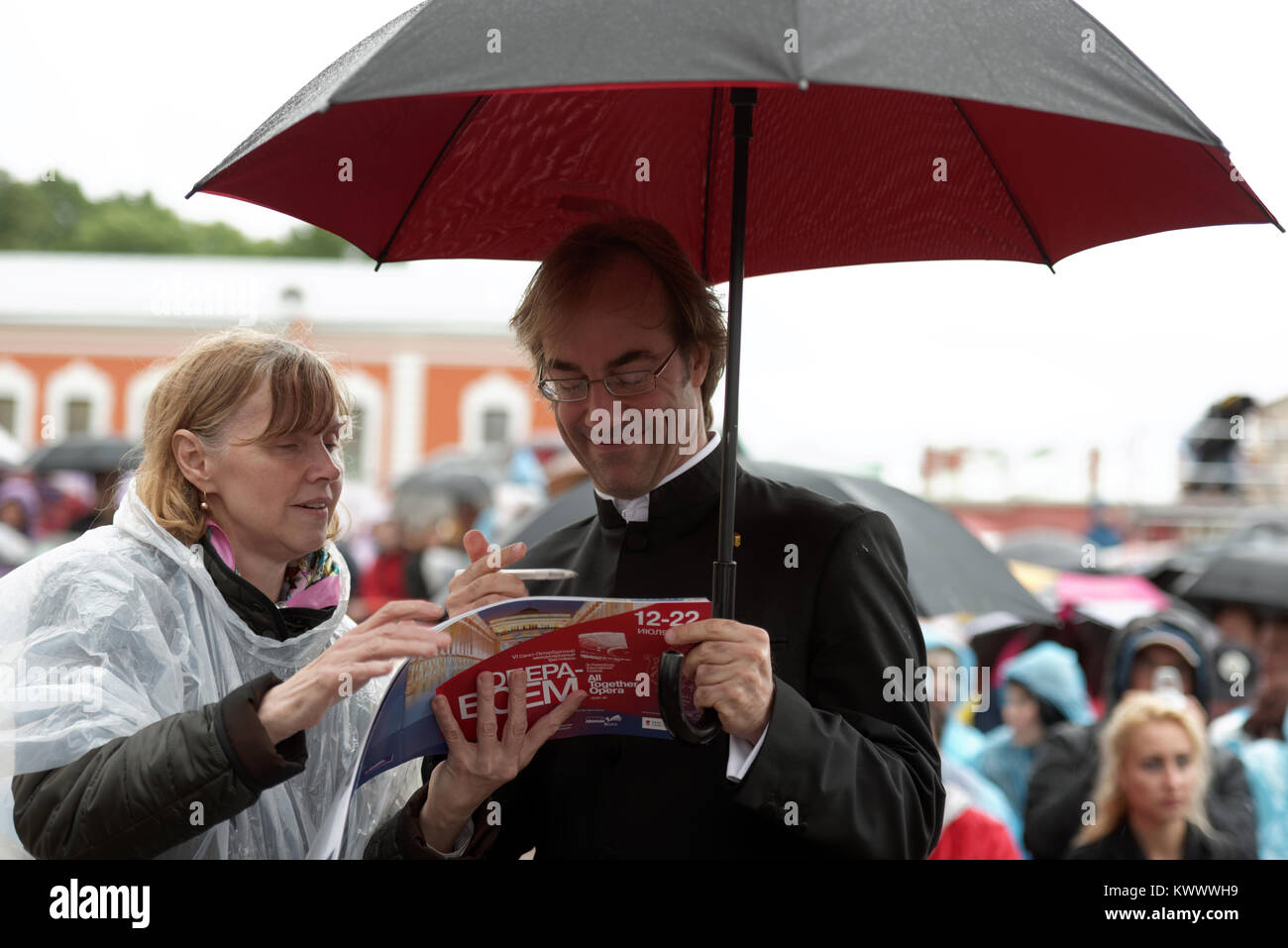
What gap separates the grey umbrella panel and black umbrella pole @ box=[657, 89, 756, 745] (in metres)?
0.51

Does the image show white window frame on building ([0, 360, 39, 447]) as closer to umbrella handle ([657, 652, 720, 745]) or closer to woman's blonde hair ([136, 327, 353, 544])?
woman's blonde hair ([136, 327, 353, 544])

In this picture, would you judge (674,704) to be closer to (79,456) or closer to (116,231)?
(79,456)

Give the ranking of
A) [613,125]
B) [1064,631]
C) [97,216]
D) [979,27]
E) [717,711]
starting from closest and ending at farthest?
[979,27], [717,711], [613,125], [1064,631], [97,216]

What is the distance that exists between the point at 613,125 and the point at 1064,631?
6.66m

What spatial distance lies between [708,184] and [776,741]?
142 cm

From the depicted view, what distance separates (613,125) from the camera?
9.50 ft

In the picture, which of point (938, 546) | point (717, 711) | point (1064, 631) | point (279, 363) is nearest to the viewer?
point (717, 711)

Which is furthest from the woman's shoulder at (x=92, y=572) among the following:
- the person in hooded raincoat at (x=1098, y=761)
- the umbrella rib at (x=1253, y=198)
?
the person in hooded raincoat at (x=1098, y=761)

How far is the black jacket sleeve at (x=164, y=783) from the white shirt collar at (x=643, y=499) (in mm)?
806

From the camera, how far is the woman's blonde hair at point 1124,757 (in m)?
4.99

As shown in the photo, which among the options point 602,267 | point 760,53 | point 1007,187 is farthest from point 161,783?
point 1007,187
